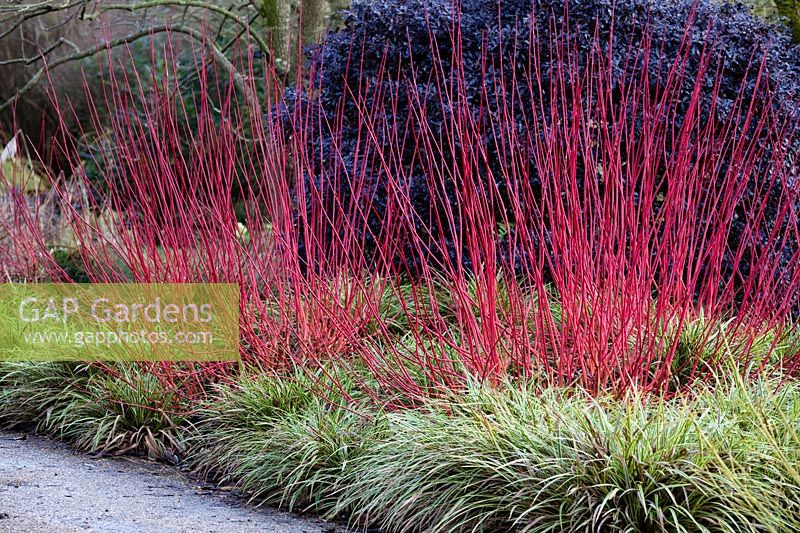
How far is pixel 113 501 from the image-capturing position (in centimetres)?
381

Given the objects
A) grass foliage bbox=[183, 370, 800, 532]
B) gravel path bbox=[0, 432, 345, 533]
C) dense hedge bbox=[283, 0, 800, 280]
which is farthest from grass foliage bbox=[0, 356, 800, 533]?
dense hedge bbox=[283, 0, 800, 280]

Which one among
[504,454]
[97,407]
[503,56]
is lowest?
[97,407]

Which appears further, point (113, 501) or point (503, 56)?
point (503, 56)

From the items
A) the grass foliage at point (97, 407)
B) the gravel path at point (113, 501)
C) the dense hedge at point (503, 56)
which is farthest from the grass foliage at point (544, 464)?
the dense hedge at point (503, 56)

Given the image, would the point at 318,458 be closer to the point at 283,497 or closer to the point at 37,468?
the point at 283,497

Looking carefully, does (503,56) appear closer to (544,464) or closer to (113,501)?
(544,464)

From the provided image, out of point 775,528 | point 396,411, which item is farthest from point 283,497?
Result: point 775,528

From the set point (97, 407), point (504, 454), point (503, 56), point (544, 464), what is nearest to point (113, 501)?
point (97, 407)

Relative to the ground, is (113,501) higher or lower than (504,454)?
lower

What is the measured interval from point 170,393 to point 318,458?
1.27 meters

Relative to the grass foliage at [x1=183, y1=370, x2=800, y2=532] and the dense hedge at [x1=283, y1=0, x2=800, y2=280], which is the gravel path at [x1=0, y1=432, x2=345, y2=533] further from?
the dense hedge at [x1=283, y1=0, x2=800, y2=280]

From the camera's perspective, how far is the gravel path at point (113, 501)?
137 inches

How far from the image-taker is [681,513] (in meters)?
2.88

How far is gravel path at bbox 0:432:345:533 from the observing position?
137 inches
